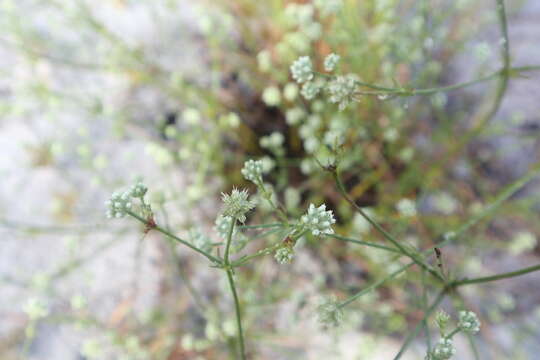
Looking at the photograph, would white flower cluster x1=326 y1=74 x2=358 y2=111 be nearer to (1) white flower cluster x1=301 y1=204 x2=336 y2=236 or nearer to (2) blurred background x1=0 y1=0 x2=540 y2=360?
(1) white flower cluster x1=301 y1=204 x2=336 y2=236

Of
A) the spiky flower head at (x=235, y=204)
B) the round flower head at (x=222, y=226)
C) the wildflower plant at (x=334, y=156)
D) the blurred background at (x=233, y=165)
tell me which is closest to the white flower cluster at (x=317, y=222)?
the wildflower plant at (x=334, y=156)

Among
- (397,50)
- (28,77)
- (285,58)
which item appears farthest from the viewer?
(28,77)

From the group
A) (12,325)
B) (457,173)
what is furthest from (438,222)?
(12,325)

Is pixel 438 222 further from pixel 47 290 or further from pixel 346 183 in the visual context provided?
pixel 47 290

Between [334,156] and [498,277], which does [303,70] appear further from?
[498,277]

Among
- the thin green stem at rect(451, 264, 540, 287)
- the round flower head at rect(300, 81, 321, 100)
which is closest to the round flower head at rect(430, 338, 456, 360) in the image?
the thin green stem at rect(451, 264, 540, 287)

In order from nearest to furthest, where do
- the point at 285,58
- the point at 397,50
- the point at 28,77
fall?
the point at 397,50 → the point at 285,58 → the point at 28,77
